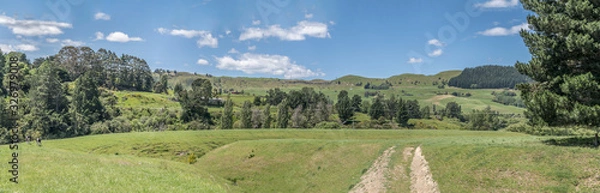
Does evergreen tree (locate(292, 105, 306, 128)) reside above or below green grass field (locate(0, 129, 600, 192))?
below

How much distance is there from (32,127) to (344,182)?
131 m

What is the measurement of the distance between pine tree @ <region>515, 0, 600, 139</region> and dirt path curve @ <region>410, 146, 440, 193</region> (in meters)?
11.3

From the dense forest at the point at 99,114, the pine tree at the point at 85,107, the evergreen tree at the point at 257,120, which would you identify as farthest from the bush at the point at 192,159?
the pine tree at the point at 85,107

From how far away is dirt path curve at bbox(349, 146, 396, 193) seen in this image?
33447mm

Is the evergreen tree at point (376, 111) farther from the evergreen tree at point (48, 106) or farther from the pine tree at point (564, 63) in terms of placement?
the pine tree at point (564, 63)

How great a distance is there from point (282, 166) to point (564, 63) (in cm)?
3852

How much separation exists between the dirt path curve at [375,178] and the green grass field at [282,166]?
99cm

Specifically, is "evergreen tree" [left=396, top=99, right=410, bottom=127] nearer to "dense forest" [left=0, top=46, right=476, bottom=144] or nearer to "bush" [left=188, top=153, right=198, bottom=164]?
"dense forest" [left=0, top=46, right=476, bottom=144]

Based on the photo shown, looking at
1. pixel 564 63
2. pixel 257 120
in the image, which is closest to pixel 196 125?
pixel 257 120

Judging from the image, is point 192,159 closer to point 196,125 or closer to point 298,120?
Answer: point 196,125

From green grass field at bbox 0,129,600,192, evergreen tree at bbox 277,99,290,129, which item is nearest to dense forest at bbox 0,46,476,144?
evergreen tree at bbox 277,99,290,129

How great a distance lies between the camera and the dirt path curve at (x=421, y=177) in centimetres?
3040

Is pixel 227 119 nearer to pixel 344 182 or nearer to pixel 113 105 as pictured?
pixel 113 105

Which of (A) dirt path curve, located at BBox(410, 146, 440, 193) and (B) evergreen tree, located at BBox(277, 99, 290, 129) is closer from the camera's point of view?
(A) dirt path curve, located at BBox(410, 146, 440, 193)
